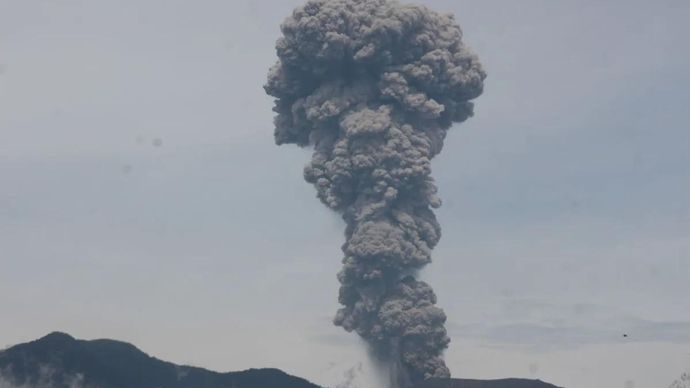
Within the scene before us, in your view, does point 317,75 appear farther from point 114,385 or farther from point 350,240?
point 114,385

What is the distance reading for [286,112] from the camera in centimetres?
11312

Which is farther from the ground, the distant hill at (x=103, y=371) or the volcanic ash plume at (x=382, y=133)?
the volcanic ash plume at (x=382, y=133)

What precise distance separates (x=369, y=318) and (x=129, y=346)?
32.6 meters

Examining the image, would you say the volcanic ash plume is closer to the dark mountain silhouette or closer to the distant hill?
the dark mountain silhouette

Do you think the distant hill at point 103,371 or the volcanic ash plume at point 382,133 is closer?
the volcanic ash plume at point 382,133

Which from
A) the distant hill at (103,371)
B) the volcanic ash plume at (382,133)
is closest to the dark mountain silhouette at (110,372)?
the distant hill at (103,371)

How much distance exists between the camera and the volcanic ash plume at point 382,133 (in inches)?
3750

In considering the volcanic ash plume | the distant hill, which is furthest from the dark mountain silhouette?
the volcanic ash plume

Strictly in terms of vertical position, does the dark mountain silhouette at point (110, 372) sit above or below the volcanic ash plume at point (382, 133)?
below

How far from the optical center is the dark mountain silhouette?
3848 inches

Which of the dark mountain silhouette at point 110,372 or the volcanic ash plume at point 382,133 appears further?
the dark mountain silhouette at point 110,372

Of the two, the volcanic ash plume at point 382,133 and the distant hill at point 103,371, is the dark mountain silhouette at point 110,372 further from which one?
the volcanic ash plume at point 382,133

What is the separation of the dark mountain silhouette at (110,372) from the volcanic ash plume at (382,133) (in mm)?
7579

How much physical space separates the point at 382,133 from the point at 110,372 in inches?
1571
